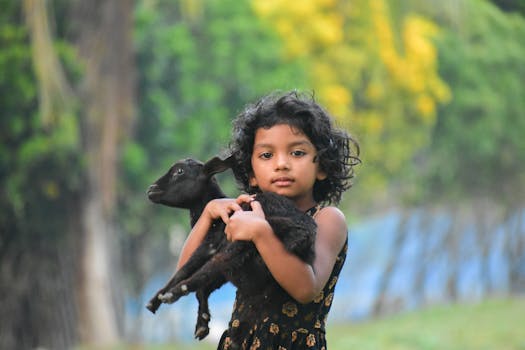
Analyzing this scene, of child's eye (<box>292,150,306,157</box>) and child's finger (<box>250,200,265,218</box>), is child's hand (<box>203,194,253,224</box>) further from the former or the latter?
child's eye (<box>292,150,306,157</box>)

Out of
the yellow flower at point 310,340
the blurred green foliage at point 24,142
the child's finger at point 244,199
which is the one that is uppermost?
the blurred green foliage at point 24,142

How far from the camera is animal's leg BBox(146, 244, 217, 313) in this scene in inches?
130

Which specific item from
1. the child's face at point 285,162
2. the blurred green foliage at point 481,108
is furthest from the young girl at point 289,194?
the blurred green foliage at point 481,108

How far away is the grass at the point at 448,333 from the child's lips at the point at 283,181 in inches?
524

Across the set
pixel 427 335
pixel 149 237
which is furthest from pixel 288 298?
pixel 149 237

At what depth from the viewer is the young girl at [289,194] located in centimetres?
329

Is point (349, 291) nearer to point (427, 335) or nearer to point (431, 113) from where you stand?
point (431, 113)

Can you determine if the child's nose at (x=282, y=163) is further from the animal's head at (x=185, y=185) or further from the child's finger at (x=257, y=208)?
the animal's head at (x=185, y=185)

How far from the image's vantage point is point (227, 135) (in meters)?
10.3

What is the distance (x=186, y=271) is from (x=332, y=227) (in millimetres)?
412

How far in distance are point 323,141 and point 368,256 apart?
28.5 metres

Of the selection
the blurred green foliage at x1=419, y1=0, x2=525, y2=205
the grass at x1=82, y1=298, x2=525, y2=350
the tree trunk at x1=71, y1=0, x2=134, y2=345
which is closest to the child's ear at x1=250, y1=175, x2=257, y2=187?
the grass at x1=82, y1=298, x2=525, y2=350

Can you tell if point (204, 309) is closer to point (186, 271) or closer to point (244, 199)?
Answer: point (186, 271)

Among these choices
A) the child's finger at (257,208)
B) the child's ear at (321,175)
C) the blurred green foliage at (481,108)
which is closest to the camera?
the child's finger at (257,208)
